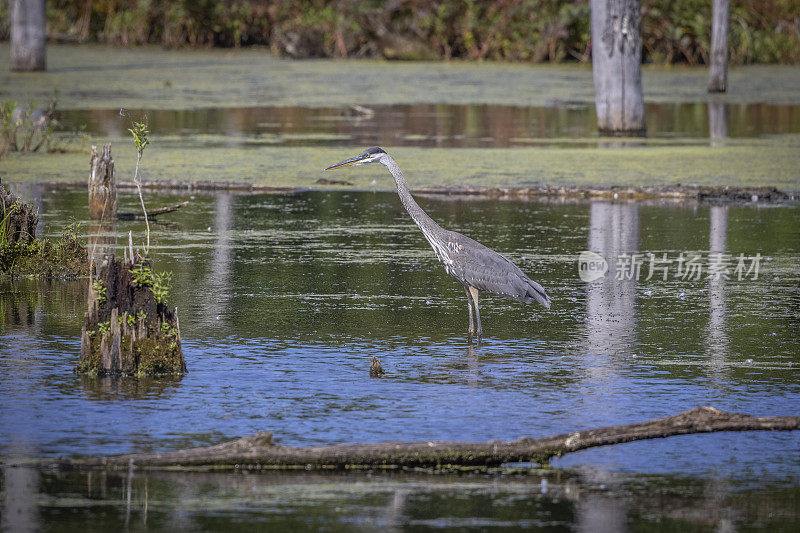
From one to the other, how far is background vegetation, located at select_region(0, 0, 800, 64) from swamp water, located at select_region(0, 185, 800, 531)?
2553cm

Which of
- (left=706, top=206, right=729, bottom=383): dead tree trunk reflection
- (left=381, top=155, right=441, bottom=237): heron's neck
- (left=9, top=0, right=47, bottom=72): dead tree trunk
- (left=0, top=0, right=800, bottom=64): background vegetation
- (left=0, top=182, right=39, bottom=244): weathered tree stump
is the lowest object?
(left=706, top=206, right=729, bottom=383): dead tree trunk reflection

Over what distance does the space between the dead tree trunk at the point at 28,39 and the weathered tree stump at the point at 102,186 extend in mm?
19720

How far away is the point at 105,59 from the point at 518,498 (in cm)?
3499

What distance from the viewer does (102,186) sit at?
13.0 m

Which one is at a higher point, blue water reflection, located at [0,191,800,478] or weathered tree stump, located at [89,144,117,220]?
weathered tree stump, located at [89,144,117,220]

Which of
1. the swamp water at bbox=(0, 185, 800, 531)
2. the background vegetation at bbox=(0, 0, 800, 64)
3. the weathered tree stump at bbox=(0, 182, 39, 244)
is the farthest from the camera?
the background vegetation at bbox=(0, 0, 800, 64)

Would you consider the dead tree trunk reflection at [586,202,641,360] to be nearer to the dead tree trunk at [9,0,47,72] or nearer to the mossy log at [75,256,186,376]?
the mossy log at [75,256,186,376]

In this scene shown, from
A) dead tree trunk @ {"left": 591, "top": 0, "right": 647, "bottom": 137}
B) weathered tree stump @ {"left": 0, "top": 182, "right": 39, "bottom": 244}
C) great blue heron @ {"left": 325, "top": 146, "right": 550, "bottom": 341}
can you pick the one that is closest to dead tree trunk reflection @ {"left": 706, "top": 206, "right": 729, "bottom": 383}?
great blue heron @ {"left": 325, "top": 146, "right": 550, "bottom": 341}

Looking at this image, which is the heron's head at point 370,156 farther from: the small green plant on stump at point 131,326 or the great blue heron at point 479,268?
the small green plant on stump at point 131,326

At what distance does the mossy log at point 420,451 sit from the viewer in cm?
591

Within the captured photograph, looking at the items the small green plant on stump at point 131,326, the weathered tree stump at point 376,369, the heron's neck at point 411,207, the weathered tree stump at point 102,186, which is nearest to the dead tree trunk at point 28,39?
the weathered tree stump at point 102,186

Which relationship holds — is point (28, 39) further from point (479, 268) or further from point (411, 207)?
point (479, 268)

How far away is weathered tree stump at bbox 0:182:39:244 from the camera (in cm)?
1021

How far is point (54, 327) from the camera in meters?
8.90
